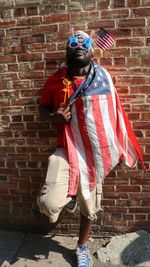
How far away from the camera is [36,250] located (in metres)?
3.76

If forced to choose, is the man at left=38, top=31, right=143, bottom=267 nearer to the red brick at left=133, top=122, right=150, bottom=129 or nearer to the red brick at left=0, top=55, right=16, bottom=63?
the red brick at left=133, top=122, right=150, bottom=129

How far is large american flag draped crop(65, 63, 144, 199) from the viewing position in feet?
10.4

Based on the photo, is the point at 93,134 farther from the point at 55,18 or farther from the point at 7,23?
the point at 7,23

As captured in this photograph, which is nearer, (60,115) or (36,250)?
(60,115)

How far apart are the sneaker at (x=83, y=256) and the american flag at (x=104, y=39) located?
1.86 m

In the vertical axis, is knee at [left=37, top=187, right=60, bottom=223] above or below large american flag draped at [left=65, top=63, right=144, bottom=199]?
below

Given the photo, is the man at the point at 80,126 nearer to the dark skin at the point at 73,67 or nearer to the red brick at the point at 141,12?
the dark skin at the point at 73,67

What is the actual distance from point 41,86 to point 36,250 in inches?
62.9

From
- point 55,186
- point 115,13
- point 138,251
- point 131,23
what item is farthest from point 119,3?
point 138,251

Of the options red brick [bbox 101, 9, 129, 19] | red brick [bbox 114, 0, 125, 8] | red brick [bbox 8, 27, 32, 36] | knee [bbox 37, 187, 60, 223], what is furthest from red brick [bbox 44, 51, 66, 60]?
knee [bbox 37, 187, 60, 223]

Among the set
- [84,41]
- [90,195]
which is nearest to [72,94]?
[84,41]

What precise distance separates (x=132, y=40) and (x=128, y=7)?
0.27 metres

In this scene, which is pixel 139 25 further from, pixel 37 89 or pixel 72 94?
pixel 37 89

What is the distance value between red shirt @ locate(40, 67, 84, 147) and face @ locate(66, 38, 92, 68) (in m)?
0.13
